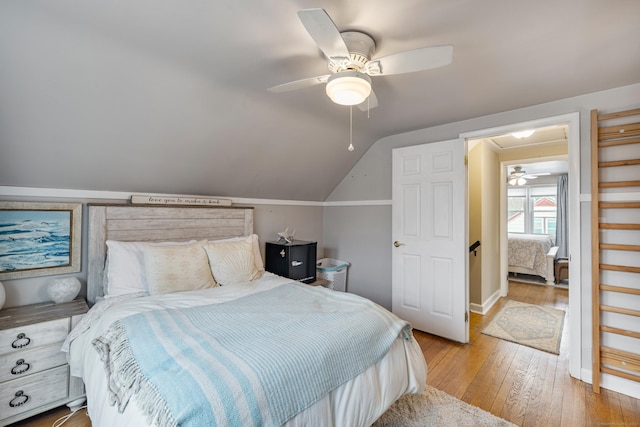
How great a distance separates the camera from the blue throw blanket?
3.20 feet

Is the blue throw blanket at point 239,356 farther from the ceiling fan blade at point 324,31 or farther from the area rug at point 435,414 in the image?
the ceiling fan blade at point 324,31

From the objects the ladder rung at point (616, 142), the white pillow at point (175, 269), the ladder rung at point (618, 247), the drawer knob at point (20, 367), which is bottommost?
the drawer knob at point (20, 367)

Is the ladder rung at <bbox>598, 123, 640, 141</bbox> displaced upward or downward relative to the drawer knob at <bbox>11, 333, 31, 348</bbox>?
upward

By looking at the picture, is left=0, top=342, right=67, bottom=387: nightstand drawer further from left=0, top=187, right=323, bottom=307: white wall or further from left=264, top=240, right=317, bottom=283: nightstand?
left=264, top=240, right=317, bottom=283: nightstand

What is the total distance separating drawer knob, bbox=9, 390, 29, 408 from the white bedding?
31 cm

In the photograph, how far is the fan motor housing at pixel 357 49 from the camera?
1500 mm

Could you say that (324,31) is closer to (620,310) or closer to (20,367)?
(20,367)

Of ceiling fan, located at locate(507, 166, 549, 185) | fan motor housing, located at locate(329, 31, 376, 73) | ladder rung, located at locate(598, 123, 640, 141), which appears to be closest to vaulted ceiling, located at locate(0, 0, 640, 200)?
fan motor housing, located at locate(329, 31, 376, 73)

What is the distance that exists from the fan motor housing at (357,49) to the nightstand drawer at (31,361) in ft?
8.11

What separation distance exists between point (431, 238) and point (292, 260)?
1.57m

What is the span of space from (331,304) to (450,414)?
106 cm

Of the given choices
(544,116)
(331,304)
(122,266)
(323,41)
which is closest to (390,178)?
(544,116)

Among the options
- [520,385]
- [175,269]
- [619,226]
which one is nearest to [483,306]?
[520,385]

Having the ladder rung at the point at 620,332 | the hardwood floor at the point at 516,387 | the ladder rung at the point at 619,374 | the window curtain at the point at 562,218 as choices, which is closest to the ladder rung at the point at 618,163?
the ladder rung at the point at 620,332
